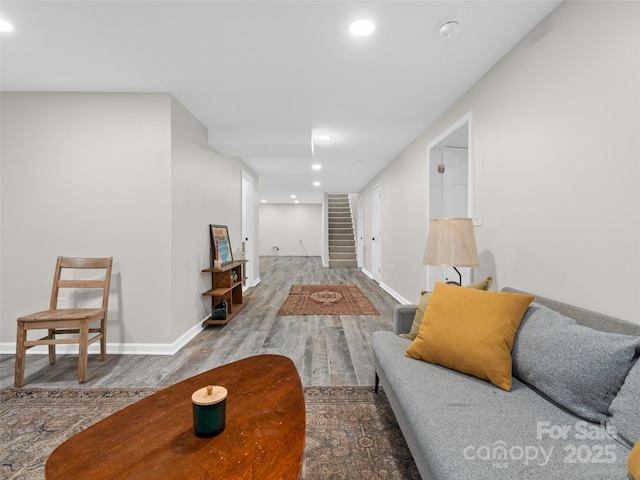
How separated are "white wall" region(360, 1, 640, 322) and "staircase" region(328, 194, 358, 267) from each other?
6.69m

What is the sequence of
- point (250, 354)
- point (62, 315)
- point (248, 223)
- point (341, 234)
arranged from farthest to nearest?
point (341, 234)
point (248, 223)
point (250, 354)
point (62, 315)

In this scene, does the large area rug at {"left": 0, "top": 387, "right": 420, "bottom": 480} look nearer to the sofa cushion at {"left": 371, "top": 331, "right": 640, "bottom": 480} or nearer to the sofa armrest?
the sofa cushion at {"left": 371, "top": 331, "right": 640, "bottom": 480}

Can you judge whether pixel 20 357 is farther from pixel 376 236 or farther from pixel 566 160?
pixel 376 236

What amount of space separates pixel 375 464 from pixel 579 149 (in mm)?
1866

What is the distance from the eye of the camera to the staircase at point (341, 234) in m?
8.97

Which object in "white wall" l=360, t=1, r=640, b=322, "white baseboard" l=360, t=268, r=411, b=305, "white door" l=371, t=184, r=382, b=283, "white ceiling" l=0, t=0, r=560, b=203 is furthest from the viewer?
"white door" l=371, t=184, r=382, b=283

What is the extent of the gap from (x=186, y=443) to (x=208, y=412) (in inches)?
4.1

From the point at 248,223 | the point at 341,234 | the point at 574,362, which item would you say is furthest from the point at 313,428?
the point at 341,234

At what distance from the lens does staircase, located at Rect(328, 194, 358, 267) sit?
29.4 ft

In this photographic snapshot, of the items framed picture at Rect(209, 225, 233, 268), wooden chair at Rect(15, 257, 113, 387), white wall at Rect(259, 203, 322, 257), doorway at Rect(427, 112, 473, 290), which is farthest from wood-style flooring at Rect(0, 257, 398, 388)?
white wall at Rect(259, 203, 322, 257)

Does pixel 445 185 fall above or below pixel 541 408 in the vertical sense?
above

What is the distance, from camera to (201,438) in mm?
876

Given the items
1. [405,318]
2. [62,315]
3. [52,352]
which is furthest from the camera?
[52,352]

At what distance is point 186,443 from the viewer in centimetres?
85
